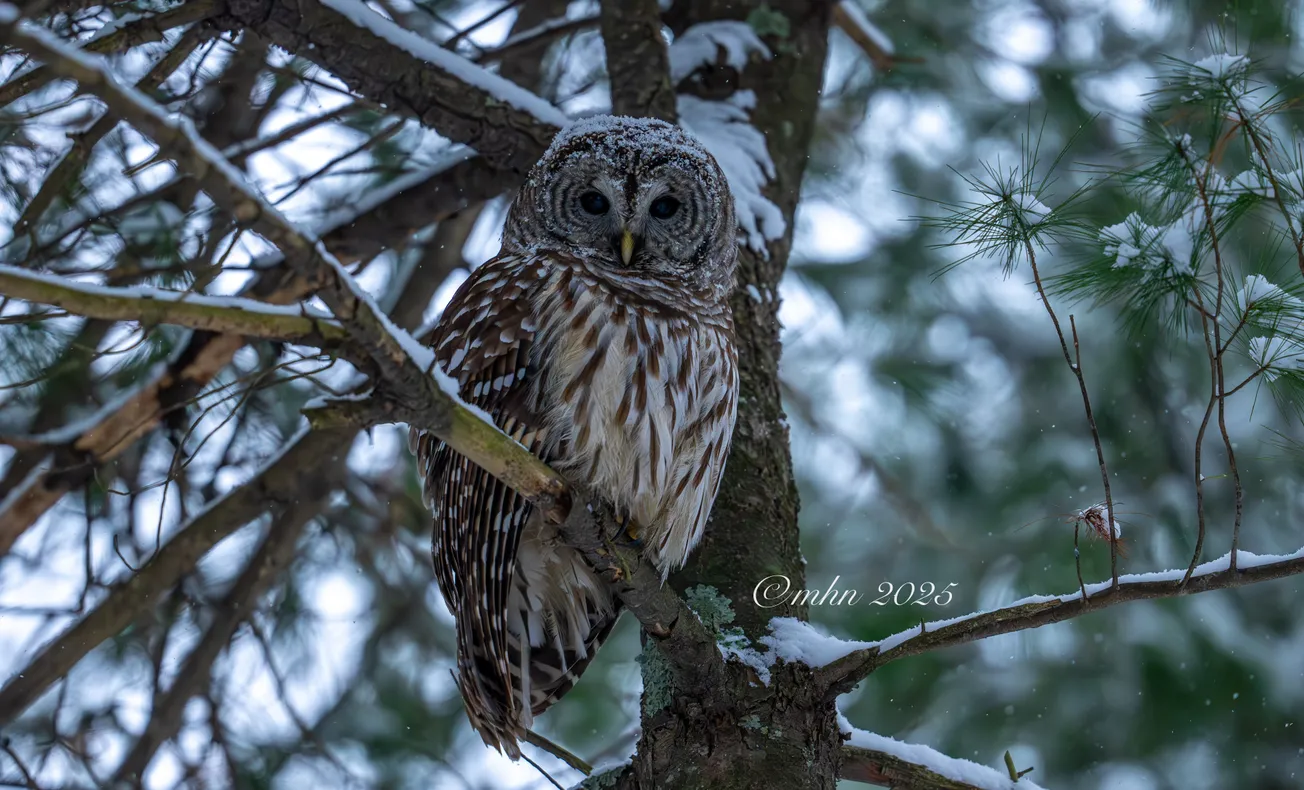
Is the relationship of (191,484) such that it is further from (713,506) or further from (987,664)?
(987,664)

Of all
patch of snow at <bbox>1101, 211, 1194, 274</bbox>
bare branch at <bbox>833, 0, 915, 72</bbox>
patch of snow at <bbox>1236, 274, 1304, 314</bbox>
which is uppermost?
bare branch at <bbox>833, 0, 915, 72</bbox>

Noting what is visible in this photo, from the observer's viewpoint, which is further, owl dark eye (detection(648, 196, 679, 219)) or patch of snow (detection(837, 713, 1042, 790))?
owl dark eye (detection(648, 196, 679, 219))

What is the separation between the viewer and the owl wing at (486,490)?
8.20ft

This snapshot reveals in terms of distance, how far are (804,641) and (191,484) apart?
264 centimetres

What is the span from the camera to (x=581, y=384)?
8.15 feet

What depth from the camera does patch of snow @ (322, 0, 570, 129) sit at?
3.12 meters

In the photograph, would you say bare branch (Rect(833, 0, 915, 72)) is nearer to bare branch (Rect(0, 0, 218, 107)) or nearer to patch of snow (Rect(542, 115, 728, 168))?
patch of snow (Rect(542, 115, 728, 168))

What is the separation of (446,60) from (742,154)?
0.94 m

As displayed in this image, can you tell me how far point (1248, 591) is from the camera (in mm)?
5512

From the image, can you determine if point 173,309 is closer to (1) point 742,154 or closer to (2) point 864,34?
(1) point 742,154

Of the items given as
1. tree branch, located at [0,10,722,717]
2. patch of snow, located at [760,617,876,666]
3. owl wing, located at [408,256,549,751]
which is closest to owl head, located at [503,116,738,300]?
owl wing, located at [408,256,549,751]

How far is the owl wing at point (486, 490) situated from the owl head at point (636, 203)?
268 millimetres

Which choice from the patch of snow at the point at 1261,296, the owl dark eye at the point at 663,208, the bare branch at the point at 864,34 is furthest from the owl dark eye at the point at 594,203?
the bare branch at the point at 864,34

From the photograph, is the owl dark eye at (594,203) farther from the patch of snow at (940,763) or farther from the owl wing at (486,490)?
the patch of snow at (940,763)
